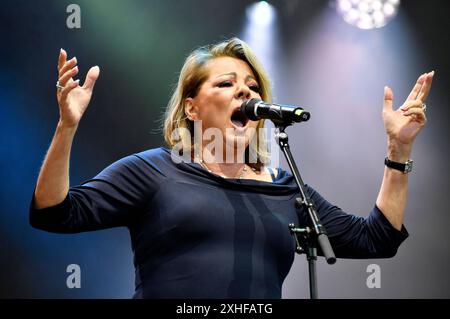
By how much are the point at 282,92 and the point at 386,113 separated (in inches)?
73.2

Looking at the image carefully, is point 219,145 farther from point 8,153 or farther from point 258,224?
point 8,153

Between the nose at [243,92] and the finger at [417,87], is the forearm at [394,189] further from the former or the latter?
the nose at [243,92]

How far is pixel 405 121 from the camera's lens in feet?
6.28

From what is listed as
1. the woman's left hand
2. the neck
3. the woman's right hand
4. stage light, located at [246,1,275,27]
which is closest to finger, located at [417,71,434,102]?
the woman's left hand

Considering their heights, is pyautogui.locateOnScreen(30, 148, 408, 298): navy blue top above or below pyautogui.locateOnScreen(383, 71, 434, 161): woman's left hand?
below

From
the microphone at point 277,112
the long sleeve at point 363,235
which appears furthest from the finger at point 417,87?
the microphone at point 277,112

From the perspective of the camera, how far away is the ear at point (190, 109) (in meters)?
2.24

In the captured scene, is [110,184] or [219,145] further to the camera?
[219,145]

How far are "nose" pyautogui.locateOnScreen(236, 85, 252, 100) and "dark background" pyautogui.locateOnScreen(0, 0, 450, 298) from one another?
1.44 meters

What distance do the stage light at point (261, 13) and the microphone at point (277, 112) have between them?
80.9 inches

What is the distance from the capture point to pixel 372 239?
2.05m

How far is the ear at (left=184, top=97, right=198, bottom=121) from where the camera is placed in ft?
7.34

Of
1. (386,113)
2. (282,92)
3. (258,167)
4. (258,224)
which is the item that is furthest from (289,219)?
(282,92)

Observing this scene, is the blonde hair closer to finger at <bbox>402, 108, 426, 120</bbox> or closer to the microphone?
the microphone
